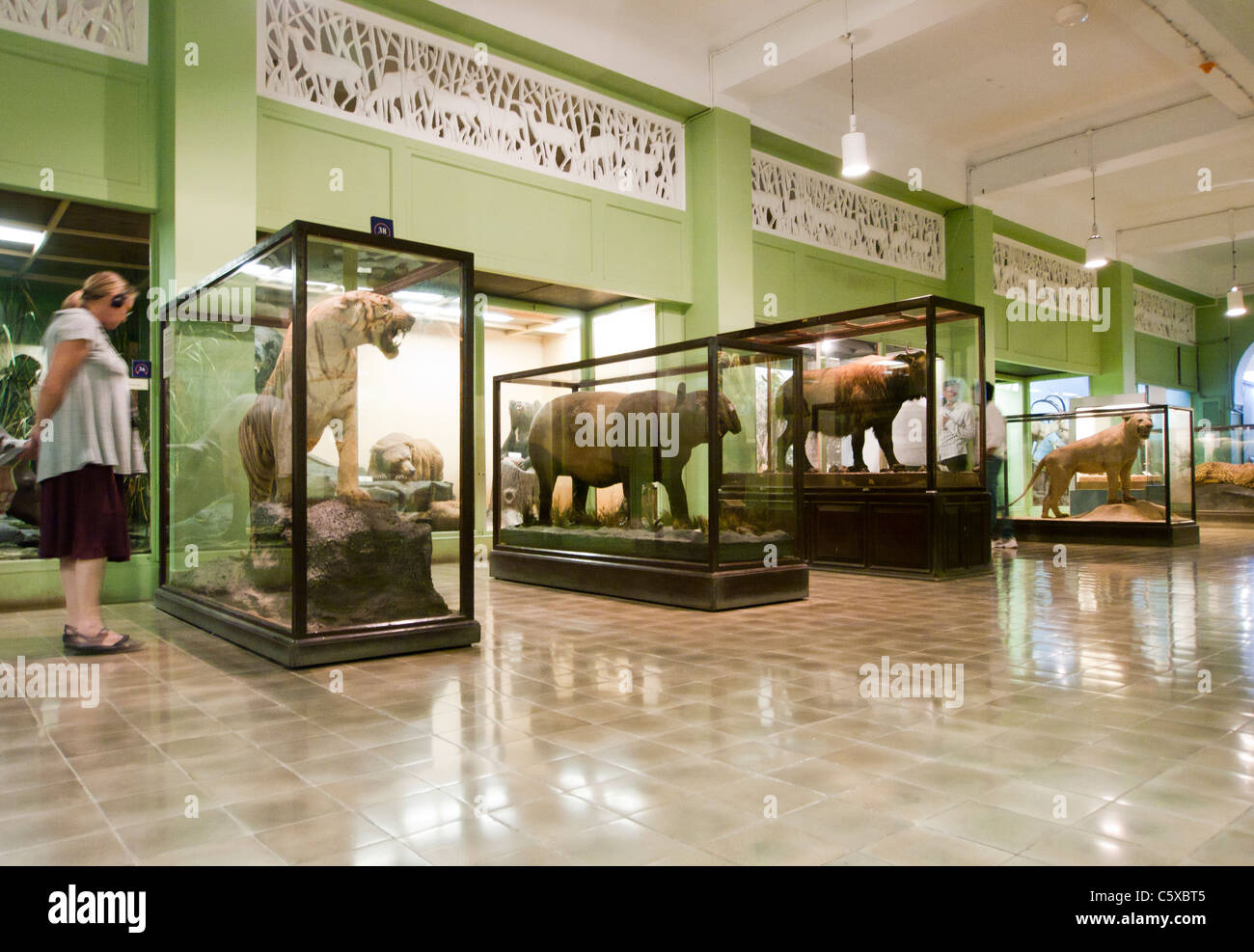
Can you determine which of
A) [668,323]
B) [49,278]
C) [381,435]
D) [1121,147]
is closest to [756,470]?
[381,435]

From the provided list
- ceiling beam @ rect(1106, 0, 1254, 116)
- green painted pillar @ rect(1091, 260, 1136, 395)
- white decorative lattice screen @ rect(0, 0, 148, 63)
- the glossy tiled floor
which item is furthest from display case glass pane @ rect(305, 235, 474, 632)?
green painted pillar @ rect(1091, 260, 1136, 395)

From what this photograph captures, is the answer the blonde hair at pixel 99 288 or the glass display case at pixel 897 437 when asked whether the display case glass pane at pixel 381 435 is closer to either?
the blonde hair at pixel 99 288

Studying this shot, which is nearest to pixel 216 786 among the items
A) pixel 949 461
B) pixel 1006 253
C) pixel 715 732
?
pixel 715 732

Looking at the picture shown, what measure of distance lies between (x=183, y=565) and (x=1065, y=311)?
16.3 m

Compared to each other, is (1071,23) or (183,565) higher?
(1071,23)

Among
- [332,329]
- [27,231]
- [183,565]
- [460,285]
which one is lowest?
[183,565]

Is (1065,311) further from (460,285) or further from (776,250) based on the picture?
(460,285)

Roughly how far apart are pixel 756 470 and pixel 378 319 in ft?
9.71

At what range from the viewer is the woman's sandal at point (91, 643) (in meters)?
4.34

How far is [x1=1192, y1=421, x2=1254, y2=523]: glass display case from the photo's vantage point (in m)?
14.6

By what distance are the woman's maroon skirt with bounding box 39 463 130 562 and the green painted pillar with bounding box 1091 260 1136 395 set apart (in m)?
18.0

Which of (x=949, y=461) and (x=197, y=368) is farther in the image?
(x=949, y=461)

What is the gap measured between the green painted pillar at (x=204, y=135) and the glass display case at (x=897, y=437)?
4.54 m
